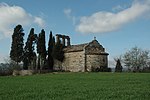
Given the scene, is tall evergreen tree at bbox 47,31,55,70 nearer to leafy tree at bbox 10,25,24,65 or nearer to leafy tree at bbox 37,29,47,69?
leafy tree at bbox 37,29,47,69

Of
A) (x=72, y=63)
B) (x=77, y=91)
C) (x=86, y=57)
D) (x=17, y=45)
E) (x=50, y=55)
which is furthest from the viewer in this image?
(x=50, y=55)

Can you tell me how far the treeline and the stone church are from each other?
313 centimetres

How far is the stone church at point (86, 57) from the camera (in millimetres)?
66125

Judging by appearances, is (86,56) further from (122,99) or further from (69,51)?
(122,99)

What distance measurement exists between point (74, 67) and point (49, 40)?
10.4 m

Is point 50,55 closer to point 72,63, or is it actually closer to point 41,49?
point 41,49

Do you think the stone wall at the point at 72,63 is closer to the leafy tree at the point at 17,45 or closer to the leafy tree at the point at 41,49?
the leafy tree at the point at 41,49

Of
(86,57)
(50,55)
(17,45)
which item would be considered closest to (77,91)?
(86,57)

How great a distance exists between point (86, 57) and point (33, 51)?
1292 cm

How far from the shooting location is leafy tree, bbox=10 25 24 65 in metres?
65.2

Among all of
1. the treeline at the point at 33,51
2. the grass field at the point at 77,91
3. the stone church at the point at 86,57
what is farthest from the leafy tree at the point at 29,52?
the grass field at the point at 77,91

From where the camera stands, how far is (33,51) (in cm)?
7006

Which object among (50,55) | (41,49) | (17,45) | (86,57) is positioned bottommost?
(86,57)

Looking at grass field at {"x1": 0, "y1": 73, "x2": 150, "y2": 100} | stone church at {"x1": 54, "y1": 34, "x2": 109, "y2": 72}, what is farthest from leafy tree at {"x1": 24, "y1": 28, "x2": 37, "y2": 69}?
grass field at {"x1": 0, "y1": 73, "x2": 150, "y2": 100}
